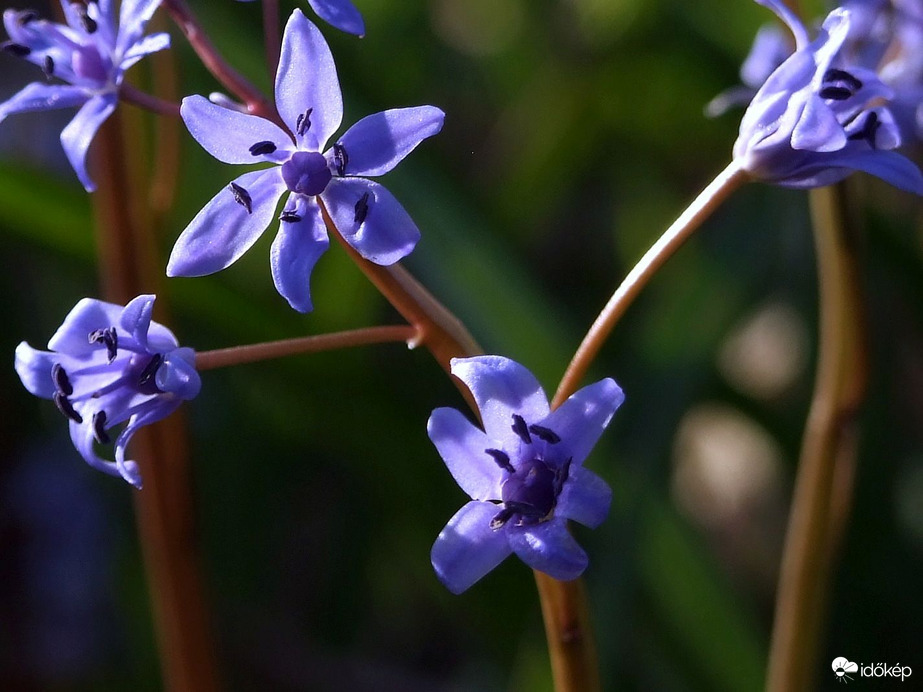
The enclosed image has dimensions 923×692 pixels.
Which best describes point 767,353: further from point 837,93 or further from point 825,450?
point 837,93

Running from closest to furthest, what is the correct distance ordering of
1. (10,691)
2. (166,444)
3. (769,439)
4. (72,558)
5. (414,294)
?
(414,294) → (166,444) → (769,439) → (10,691) → (72,558)

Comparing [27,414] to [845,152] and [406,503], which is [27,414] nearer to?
[406,503]

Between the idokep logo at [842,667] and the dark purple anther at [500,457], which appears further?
the idokep logo at [842,667]

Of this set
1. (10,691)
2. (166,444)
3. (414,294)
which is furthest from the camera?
(10,691)

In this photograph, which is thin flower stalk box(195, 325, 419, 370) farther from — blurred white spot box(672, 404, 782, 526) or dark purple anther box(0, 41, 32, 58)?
blurred white spot box(672, 404, 782, 526)

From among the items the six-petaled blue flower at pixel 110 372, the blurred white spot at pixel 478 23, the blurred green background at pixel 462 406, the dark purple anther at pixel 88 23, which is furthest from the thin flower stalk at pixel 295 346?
the blurred white spot at pixel 478 23

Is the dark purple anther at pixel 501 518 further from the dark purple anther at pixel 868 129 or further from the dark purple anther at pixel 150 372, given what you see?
the dark purple anther at pixel 868 129

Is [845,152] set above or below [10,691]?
above

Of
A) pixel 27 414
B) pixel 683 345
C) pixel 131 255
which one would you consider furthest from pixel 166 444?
pixel 27 414
